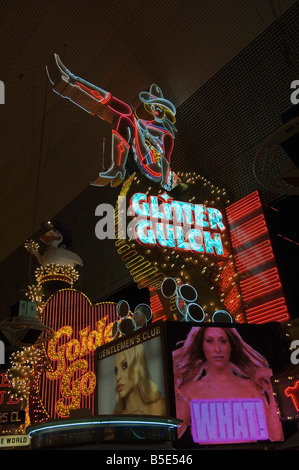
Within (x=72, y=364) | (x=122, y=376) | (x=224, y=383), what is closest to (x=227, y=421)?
(x=224, y=383)

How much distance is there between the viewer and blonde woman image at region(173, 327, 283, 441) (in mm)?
8672

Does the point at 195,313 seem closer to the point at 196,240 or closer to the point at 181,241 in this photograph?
the point at 181,241

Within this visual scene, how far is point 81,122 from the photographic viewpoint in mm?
17203

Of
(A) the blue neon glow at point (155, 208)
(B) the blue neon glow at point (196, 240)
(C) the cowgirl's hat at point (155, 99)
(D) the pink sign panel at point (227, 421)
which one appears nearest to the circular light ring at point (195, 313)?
(D) the pink sign panel at point (227, 421)

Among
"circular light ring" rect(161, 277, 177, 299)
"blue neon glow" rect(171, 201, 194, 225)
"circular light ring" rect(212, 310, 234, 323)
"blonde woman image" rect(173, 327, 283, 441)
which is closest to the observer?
"blonde woman image" rect(173, 327, 283, 441)

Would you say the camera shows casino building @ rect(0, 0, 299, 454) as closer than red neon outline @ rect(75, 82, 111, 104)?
Yes

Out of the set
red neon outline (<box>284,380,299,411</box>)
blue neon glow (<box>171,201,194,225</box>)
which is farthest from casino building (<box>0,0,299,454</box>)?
blue neon glow (<box>171,201,194,225</box>)

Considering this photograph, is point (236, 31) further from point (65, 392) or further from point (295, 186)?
point (65, 392)

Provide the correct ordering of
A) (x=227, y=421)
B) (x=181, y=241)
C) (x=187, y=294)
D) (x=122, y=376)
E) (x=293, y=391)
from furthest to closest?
(x=181, y=241) < (x=122, y=376) < (x=187, y=294) < (x=293, y=391) < (x=227, y=421)

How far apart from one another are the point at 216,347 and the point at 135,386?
200 cm

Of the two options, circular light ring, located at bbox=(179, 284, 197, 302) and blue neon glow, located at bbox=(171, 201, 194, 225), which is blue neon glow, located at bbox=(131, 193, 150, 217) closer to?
blue neon glow, located at bbox=(171, 201, 194, 225)

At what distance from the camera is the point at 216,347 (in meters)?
9.15

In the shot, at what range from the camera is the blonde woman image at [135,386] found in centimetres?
894

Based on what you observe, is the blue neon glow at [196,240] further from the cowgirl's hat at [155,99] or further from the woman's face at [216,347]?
the cowgirl's hat at [155,99]
